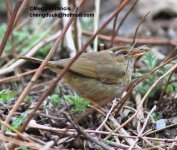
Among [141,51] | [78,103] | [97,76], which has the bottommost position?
[78,103]

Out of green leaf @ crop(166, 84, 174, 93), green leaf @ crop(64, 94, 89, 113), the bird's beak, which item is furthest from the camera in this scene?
the bird's beak

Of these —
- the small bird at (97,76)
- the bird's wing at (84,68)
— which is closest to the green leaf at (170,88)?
the small bird at (97,76)

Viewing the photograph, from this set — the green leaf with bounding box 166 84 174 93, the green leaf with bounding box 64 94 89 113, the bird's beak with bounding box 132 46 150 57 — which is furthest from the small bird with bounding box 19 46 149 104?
the green leaf with bounding box 166 84 174 93

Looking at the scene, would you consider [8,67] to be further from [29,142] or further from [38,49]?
[29,142]

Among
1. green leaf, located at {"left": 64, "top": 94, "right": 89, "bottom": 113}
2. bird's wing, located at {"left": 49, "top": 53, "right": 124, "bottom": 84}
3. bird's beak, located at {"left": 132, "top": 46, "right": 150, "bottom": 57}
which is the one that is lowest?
green leaf, located at {"left": 64, "top": 94, "right": 89, "bottom": 113}

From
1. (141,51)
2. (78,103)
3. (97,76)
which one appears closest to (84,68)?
(97,76)

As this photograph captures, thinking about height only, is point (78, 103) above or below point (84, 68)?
below

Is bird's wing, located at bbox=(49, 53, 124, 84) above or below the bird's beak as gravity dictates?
below

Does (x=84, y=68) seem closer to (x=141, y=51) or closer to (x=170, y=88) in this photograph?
(x=141, y=51)

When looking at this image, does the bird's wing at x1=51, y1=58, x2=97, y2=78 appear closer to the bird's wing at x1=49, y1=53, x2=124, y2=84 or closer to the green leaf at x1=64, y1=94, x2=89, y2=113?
the bird's wing at x1=49, y1=53, x2=124, y2=84
